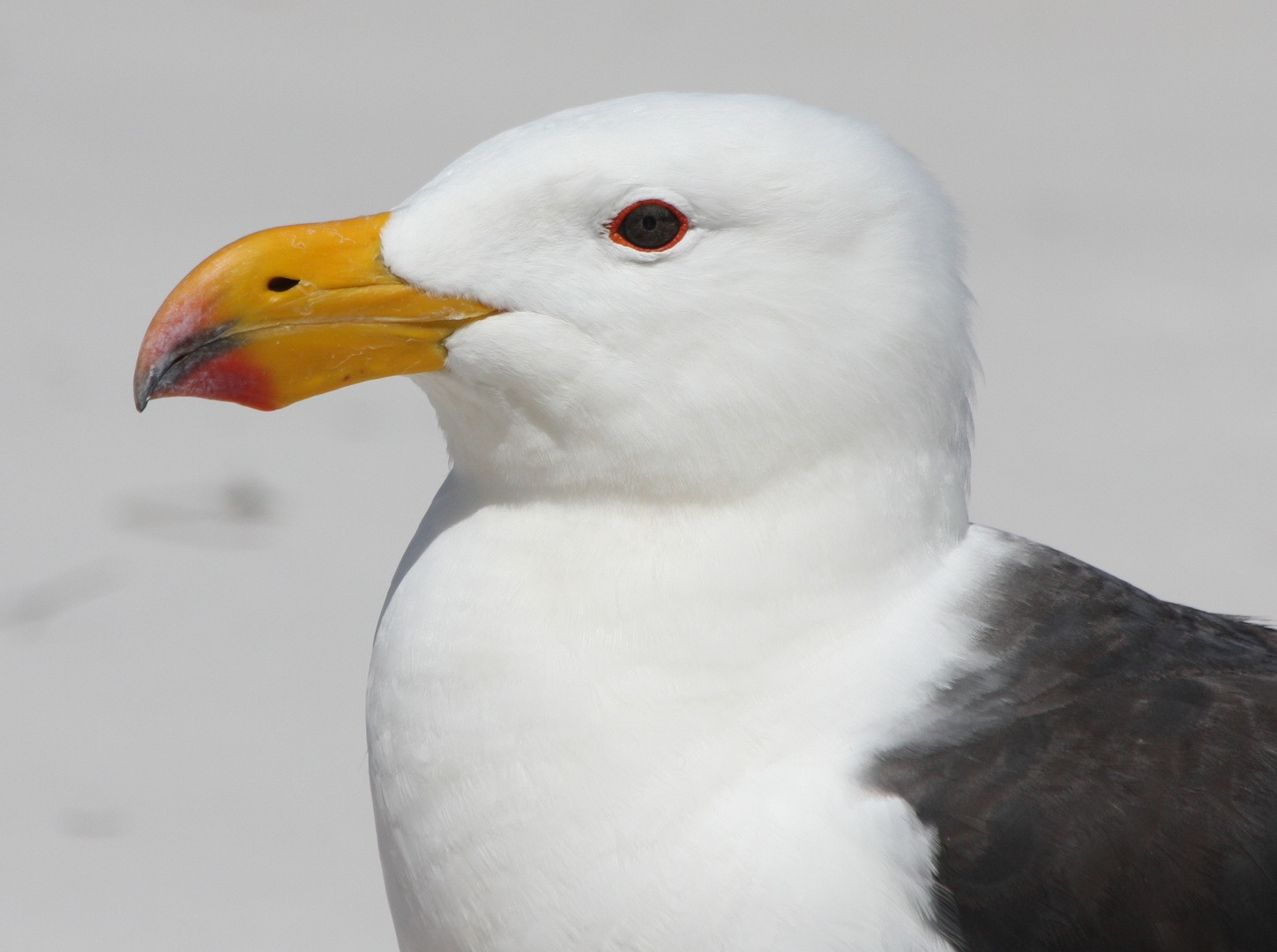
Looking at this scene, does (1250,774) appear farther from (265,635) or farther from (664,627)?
(265,635)

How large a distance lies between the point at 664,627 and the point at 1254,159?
23.2ft

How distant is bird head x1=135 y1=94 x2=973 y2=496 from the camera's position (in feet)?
6.73

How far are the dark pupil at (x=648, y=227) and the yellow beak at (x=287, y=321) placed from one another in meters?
0.22

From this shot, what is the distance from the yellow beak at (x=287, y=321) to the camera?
209 centimetres

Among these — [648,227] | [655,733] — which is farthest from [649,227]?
[655,733]

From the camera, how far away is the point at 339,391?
607 centimetres

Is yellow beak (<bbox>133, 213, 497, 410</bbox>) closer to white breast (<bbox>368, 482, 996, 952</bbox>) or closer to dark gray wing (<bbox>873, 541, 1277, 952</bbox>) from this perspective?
white breast (<bbox>368, 482, 996, 952</bbox>)

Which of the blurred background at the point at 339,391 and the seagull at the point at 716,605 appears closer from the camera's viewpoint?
the seagull at the point at 716,605

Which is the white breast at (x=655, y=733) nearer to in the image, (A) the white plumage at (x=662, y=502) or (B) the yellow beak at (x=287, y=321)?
(A) the white plumage at (x=662, y=502)

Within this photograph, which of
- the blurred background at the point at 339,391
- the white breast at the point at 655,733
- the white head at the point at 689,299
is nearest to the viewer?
the white breast at the point at 655,733

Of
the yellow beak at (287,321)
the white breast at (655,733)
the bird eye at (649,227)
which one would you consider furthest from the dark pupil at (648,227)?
the white breast at (655,733)

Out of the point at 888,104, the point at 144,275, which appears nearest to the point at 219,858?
the point at 144,275

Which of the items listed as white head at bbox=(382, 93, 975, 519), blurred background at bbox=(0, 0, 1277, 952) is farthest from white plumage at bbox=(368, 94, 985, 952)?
blurred background at bbox=(0, 0, 1277, 952)

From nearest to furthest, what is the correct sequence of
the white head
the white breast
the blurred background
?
the white breast, the white head, the blurred background
